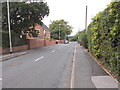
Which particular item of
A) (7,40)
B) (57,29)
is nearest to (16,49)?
(7,40)

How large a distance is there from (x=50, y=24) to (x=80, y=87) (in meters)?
84.0

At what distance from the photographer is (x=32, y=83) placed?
5.71 metres

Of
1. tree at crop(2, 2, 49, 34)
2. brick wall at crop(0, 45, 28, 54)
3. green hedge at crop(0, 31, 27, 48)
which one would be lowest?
brick wall at crop(0, 45, 28, 54)

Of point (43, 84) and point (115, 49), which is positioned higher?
point (115, 49)

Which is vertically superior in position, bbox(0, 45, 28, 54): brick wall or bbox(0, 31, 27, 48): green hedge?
bbox(0, 31, 27, 48): green hedge

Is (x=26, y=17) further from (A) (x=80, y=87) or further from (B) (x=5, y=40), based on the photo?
(A) (x=80, y=87)

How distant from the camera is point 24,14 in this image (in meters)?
22.1

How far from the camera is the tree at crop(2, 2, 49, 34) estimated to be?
20.4 meters

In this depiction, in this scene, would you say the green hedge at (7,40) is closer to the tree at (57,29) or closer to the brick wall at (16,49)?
the brick wall at (16,49)

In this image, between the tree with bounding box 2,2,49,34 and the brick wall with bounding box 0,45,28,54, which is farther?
the tree with bounding box 2,2,49,34

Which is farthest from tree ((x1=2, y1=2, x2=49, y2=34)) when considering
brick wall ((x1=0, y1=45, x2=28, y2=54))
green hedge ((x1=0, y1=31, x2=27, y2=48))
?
brick wall ((x1=0, y1=45, x2=28, y2=54))

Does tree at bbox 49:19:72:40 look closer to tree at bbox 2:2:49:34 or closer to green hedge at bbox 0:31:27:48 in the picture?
tree at bbox 2:2:49:34

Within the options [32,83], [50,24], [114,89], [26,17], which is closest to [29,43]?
[26,17]

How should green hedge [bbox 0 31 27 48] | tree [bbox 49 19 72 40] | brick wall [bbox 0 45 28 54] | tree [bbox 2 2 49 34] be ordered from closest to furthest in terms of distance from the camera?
brick wall [bbox 0 45 28 54] → green hedge [bbox 0 31 27 48] → tree [bbox 2 2 49 34] → tree [bbox 49 19 72 40]
